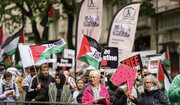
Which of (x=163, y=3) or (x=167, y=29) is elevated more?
(x=163, y=3)

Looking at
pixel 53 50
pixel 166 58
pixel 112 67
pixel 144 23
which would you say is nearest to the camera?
pixel 112 67

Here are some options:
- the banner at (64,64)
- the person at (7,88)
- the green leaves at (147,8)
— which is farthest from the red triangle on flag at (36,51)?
the green leaves at (147,8)

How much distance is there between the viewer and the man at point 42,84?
994 cm

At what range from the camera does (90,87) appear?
7777 millimetres

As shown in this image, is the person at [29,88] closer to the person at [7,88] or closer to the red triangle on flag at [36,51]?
the person at [7,88]

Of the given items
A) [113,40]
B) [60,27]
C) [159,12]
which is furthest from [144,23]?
[113,40]

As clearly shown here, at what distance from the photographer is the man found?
9945 millimetres

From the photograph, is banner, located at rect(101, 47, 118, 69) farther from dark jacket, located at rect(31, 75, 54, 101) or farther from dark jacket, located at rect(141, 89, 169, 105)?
dark jacket, located at rect(141, 89, 169, 105)

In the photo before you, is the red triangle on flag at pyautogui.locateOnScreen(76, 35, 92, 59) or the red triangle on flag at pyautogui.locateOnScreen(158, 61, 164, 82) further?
the red triangle on flag at pyautogui.locateOnScreen(158, 61, 164, 82)

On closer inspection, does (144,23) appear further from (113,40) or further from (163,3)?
(113,40)

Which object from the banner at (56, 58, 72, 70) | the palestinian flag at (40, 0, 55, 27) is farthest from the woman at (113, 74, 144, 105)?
the palestinian flag at (40, 0, 55, 27)

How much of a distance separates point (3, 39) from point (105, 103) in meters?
10.5

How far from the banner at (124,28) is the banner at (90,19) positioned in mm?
885

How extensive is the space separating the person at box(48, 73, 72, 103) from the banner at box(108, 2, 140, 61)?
421 centimetres
